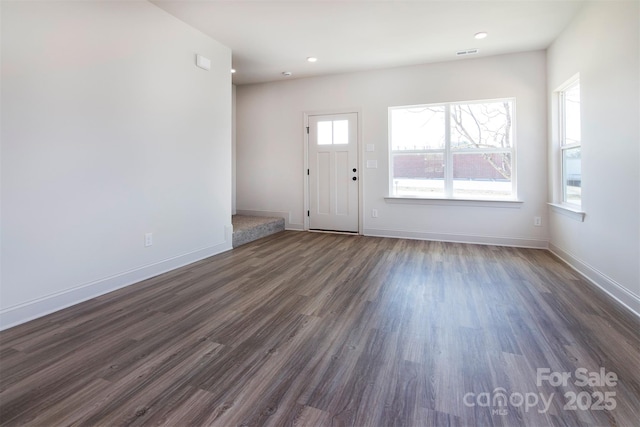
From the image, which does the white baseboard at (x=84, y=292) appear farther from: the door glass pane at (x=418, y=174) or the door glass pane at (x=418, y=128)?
the door glass pane at (x=418, y=128)

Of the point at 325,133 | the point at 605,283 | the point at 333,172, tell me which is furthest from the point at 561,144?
the point at 325,133

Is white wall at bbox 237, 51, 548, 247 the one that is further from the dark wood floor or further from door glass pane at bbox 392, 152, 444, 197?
the dark wood floor

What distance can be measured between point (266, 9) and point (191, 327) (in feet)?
9.79

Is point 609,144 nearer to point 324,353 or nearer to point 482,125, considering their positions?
point 482,125

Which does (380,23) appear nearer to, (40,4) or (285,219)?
(40,4)

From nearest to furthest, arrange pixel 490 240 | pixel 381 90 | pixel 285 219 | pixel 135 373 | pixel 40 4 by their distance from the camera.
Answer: pixel 135 373 < pixel 40 4 < pixel 490 240 < pixel 381 90 < pixel 285 219

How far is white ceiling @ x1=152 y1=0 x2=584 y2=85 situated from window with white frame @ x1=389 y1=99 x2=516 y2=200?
0.76 meters

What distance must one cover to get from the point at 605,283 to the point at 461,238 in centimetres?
205

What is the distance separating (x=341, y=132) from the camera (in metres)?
5.34

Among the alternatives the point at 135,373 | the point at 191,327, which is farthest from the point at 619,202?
the point at 135,373

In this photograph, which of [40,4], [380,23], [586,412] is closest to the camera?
[586,412]

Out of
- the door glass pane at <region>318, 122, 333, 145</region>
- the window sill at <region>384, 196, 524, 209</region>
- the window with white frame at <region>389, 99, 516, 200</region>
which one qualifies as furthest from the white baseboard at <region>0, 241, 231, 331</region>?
the window with white frame at <region>389, 99, 516, 200</region>

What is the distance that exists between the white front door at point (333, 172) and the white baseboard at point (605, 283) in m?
2.87

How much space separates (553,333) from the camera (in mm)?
2010
